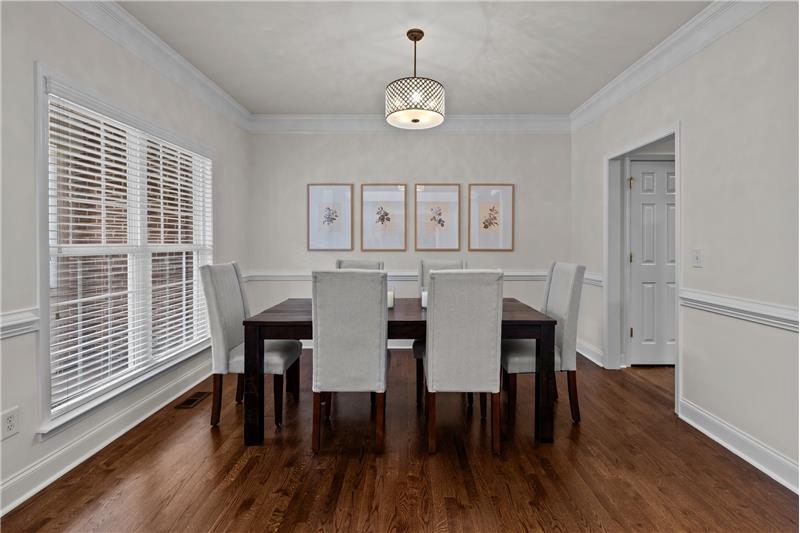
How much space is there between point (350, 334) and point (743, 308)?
7.11 feet

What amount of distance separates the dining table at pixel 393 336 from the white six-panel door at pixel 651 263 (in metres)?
2.01

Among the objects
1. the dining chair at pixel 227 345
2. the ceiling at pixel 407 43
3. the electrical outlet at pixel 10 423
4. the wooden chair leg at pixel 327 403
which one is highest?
the ceiling at pixel 407 43

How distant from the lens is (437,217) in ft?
15.3

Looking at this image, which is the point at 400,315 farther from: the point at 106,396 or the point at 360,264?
the point at 106,396

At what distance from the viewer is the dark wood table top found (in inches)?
96.0

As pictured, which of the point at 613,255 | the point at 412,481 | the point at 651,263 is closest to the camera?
the point at 412,481

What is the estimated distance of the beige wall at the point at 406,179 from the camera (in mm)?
4652

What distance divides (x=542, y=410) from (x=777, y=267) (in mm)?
1399

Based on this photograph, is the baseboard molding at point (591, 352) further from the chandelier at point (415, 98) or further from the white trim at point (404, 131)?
the chandelier at point (415, 98)

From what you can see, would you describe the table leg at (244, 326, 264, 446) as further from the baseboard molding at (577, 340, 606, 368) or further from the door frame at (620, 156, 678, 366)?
the door frame at (620, 156, 678, 366)

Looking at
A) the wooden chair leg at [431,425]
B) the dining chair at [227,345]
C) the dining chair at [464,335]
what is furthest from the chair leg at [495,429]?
the dining chair at [227,345]

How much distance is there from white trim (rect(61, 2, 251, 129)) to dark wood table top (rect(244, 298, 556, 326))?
1884 mm

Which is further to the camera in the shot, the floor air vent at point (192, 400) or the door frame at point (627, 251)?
the door frame at point (627, 251)

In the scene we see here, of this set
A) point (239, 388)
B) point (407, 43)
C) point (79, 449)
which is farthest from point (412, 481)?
point (407, 43)
